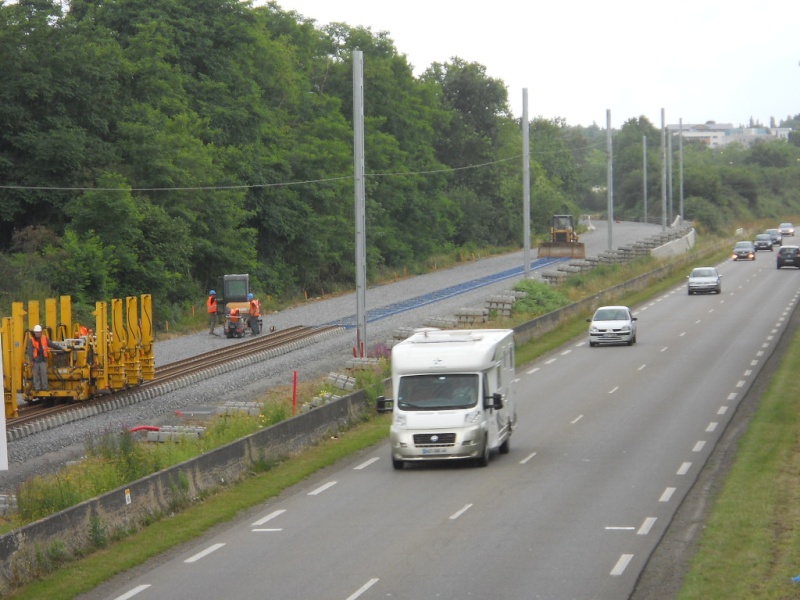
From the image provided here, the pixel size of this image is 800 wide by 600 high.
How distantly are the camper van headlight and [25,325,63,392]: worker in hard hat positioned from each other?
14.2 meters

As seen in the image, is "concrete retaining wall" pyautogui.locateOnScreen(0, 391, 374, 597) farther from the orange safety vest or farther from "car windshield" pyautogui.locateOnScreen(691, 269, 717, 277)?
"car windshield" pyautogui.locateOnScreen(691, 269, 717, 277)

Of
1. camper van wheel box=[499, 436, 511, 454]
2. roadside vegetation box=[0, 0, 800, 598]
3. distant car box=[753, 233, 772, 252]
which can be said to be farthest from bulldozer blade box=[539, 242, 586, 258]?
camper van wheel box=[499, 436, 511, 454]

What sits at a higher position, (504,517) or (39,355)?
(39,355)

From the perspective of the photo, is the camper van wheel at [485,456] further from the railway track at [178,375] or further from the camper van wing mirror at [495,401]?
the railway track at [178,375]

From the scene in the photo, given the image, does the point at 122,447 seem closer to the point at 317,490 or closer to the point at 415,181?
the point at 317,490

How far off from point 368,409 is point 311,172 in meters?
47.1

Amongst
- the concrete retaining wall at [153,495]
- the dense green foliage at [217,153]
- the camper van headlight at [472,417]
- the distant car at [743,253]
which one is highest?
the dense green foliage at [217,153]

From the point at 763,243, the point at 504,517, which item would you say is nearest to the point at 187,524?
the point at 504,517

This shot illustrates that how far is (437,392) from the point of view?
973 inches

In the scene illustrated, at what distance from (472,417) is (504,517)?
176 inches

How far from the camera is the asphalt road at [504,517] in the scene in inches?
627

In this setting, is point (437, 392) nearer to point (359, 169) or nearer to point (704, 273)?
point (359, 169)

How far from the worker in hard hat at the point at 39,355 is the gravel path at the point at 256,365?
1913 mm

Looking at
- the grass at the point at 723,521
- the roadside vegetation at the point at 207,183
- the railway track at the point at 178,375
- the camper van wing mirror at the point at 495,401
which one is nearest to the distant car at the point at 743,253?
the roadside vegetation at the point at 207,183
